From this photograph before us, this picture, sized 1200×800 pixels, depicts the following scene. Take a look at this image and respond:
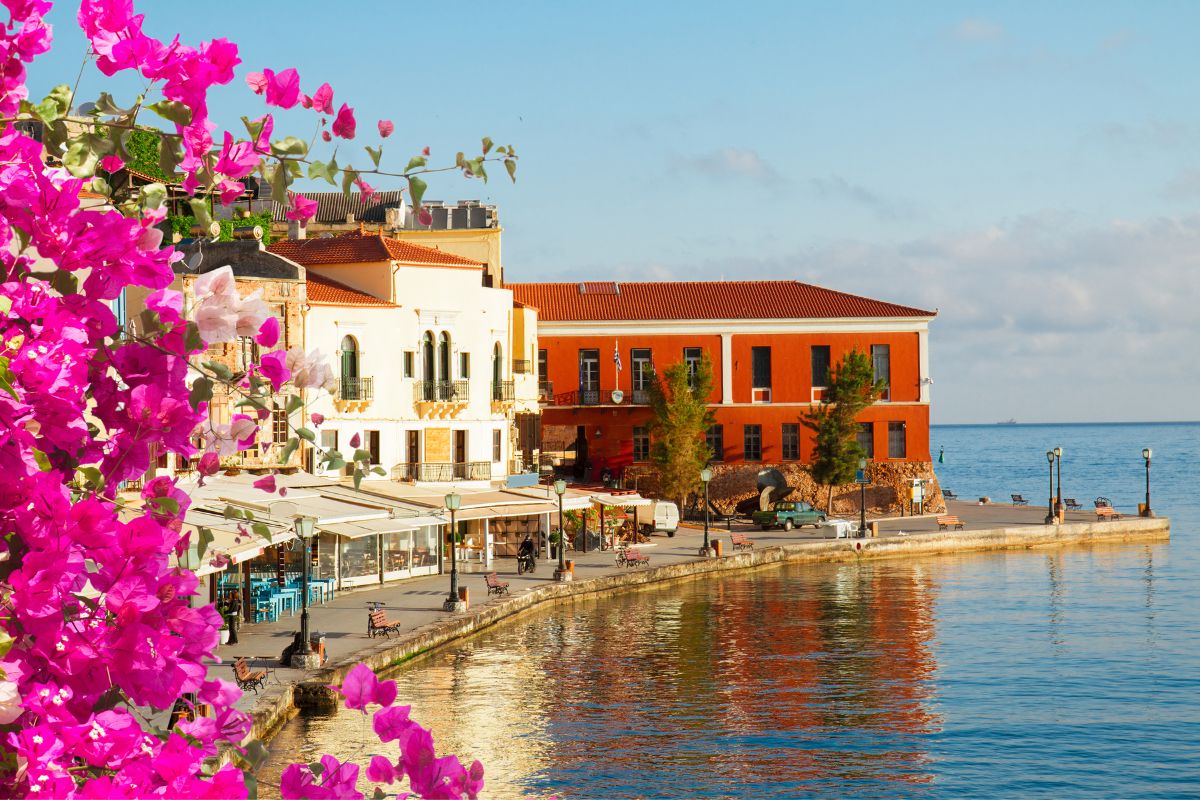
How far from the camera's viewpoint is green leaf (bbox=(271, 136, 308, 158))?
4609 millimetres

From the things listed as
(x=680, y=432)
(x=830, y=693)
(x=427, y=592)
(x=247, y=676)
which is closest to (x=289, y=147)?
(x=247, y=676)

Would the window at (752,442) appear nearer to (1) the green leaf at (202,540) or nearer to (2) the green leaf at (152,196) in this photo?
(1) the green leaf at (202,540)

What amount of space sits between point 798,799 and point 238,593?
14.2 meters

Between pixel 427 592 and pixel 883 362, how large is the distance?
33.2 m

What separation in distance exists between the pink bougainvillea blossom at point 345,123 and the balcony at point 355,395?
40.6 m

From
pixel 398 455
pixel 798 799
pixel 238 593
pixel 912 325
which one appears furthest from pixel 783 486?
pixel 798 799

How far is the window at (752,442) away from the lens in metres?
65.3

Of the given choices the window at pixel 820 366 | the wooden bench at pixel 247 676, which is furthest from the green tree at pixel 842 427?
the wooden bench at pixel 247 676

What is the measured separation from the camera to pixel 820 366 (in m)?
65.9

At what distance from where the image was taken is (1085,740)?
25297 millimetres

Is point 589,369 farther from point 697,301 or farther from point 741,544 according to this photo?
point 741,544

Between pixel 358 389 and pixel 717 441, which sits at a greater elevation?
pixel 358 389

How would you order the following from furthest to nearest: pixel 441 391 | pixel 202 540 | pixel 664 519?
pixel 664 519 < pixel 441 391 < pixel 202 540

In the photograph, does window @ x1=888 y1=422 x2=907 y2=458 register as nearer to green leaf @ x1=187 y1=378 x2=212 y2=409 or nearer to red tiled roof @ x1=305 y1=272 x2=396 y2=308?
red tiled roof @ x1=305 y1=272 x2=396 y2=308
